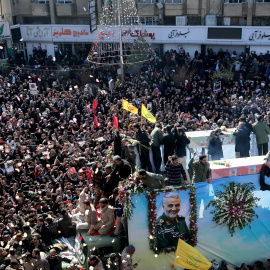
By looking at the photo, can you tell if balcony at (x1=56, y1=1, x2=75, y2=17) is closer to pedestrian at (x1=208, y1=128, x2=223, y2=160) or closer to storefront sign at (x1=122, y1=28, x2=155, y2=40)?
storefront sign at (x1=122, y1=28, x2=155, y2=40)

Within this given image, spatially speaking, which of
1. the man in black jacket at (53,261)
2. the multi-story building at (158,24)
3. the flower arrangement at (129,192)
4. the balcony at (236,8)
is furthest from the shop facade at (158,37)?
the man in black jacket at (53,261)

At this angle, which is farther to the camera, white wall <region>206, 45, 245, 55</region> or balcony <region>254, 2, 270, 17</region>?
white wall <region>206, 45, 245, 55</region>

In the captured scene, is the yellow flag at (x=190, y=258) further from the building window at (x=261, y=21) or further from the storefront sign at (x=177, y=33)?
the building window at (x=261, y=21)

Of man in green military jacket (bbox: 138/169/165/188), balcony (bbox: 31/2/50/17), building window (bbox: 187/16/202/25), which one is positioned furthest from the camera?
balcony (bbox: 31/2/50/17)

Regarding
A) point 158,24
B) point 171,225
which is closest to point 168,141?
point 171,225

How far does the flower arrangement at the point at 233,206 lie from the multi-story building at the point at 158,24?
2266 cm

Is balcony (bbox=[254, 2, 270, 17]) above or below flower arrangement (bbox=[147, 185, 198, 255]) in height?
above

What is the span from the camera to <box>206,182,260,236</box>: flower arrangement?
10.5m

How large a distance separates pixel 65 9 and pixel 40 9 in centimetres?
195

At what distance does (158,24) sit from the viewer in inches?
1395

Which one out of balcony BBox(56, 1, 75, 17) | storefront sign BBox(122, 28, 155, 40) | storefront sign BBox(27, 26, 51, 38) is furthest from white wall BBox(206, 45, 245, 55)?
storefront sign BBox(27, 26, 51, 38)

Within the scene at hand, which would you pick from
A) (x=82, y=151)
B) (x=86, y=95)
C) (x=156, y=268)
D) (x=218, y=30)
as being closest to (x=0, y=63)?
(x=86, y=95)

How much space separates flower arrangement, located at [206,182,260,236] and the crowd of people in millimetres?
596

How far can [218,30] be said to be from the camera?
33.3 m
